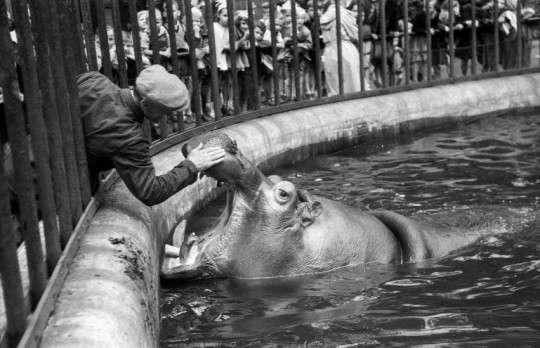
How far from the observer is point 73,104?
14.6 feet

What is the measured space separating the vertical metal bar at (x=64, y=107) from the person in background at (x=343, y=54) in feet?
22.3

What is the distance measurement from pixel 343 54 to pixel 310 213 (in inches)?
238

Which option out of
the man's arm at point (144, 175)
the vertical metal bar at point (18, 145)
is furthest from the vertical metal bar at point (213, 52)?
the vertical metal bar at point (18, 145)

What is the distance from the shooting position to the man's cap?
4.71 m

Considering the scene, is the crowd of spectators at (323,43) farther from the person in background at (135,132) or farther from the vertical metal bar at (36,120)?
the vertical metal bar at (36,120)

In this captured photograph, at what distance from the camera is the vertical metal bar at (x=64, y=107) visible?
13.1 feet

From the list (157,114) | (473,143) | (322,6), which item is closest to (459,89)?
(473,143)

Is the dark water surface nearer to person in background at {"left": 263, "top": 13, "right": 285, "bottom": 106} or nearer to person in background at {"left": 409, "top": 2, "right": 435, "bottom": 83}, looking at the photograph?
person in background at {"left": 263, "top": 13, "right": 285, "bottom": 106}

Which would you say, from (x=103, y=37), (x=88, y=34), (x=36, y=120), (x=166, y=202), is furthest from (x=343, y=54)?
(x=36, y=120)

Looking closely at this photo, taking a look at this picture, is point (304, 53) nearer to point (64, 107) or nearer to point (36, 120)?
point (64, 107)

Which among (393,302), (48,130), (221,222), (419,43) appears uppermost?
(419,43)

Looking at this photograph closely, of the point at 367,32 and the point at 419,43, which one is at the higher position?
the point at 367,32

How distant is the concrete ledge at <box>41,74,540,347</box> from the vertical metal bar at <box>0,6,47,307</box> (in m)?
0.31

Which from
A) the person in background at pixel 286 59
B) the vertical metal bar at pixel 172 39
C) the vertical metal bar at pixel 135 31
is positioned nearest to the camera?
the vertical metal bar at pixel 135 31
